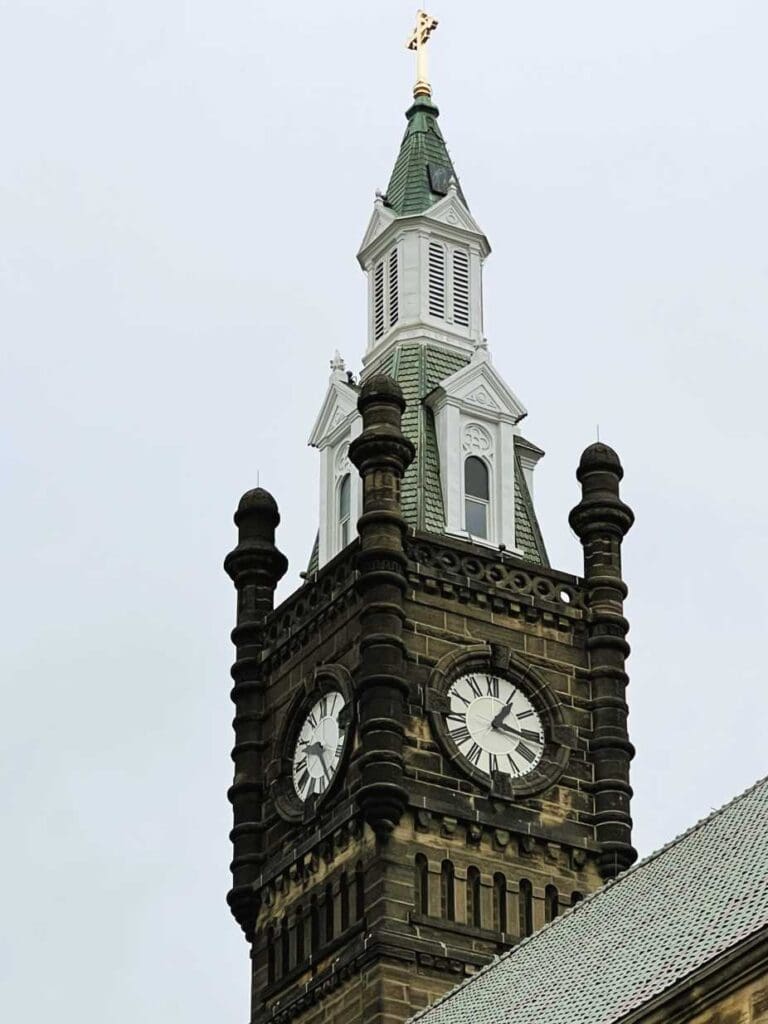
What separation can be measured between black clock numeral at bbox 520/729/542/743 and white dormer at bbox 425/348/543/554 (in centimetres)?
499

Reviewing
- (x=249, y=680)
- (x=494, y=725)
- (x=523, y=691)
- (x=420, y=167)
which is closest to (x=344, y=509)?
(x=249, y=680)

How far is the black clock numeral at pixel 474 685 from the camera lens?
65.2 m

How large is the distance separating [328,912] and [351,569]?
24.3ft

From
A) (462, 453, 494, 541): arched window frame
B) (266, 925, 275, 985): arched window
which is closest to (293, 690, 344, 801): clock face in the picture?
(266, 925, 275, 985): arched window

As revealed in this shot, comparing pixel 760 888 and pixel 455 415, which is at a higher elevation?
pixel 455 415

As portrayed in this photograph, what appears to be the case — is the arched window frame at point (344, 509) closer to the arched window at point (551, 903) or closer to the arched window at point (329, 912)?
the arched window at point (329, 912)

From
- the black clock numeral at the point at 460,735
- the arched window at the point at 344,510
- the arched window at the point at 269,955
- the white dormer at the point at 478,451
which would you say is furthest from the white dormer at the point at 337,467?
the arched window at the point at 269,955

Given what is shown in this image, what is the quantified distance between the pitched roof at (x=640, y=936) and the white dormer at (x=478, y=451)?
18911mm

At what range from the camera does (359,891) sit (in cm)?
6225

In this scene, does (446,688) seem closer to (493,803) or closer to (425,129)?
(493,803)

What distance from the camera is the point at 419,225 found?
7362 centimetres

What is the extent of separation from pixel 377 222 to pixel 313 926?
18.8 meters

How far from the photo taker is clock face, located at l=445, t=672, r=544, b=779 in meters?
64.5

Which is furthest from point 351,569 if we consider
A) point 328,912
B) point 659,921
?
point 659,921
